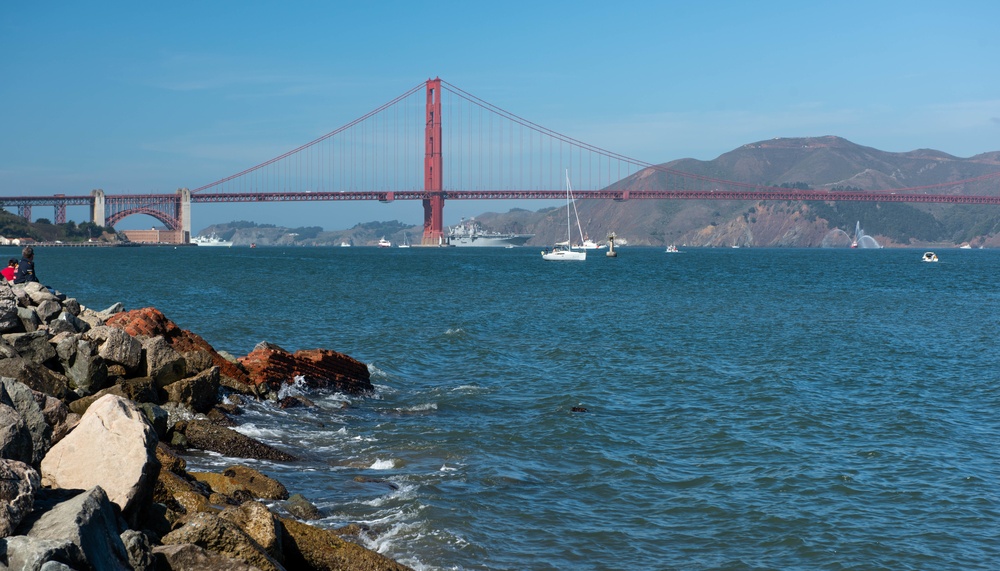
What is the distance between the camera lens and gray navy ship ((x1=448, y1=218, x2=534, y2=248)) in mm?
140750

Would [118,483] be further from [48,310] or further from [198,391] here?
[48,310]

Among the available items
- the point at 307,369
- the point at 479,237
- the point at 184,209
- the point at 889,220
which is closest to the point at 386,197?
the point at 184,209

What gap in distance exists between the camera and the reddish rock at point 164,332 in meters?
11.6

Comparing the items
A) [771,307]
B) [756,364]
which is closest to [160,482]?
[756,364]

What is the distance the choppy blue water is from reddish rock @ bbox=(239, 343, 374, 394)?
438 mm

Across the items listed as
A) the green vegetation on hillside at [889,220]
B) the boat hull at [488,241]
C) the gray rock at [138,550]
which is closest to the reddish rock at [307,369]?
the gray rock at [138,550]

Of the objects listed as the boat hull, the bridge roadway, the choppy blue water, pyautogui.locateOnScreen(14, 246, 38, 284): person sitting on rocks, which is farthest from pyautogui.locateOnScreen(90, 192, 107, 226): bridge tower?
pyautogui.locateOnScreen(14, 246, 38, 284): person sitting on rocks

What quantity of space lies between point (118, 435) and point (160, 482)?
74 centimetres

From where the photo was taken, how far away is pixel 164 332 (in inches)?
472

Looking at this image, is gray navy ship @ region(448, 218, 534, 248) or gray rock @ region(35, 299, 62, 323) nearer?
gray rock @ region(35, 299, 62, 323)

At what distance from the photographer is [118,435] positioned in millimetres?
5105

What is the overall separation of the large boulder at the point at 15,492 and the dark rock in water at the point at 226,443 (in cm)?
437

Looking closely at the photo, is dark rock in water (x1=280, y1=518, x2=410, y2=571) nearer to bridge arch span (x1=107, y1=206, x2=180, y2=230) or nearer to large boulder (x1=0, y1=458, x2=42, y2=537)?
large boulder (x1=0, y1=458, x2=42, y2=537)

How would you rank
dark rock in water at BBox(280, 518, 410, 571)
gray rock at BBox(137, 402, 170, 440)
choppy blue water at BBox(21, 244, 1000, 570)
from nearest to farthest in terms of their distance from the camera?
1. dark rock in water at BBox(280, 518, 410, 571)
2. choppy blue water at BBox(21, 244, 1000, 570)
3. gray rock at BBox(137, 402, 170, 440)
